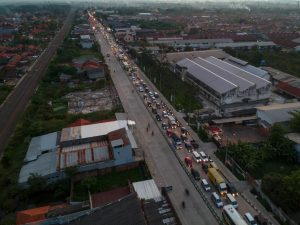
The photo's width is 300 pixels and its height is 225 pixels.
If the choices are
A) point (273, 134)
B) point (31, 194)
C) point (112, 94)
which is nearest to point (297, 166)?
point (273, 134)

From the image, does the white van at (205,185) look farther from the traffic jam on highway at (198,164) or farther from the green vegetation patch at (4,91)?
the green vegetation patch at (4,91)

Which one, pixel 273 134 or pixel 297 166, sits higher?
pixel 273 134

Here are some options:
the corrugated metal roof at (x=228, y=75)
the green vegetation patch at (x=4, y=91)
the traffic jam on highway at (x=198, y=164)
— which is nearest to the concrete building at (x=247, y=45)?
the corrugated metal roof at (x=228, y=75)

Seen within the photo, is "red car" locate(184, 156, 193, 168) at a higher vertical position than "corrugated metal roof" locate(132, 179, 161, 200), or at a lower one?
lower

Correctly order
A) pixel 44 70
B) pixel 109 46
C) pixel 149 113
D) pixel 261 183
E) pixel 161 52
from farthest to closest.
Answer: pixel 109 46 < pixel 161 52 < pixel 44 70 < pixel 149 113 < pixel 261 183

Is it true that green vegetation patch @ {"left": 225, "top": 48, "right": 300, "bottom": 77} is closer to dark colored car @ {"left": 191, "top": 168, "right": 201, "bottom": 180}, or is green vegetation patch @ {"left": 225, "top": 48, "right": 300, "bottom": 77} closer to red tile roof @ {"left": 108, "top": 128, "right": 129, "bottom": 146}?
dark colored car @ {"left": 191, "top": 168, "right": 201, "bottom": 180}

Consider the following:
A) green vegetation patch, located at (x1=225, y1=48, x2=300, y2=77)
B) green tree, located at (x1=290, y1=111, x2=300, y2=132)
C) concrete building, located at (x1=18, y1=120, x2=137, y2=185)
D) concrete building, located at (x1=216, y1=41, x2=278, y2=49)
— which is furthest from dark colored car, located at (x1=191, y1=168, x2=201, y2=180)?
concrete building, located at (x1=216, y1=41, x2=278, y2=49)

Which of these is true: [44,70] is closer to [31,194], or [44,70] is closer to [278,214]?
[31,194]
